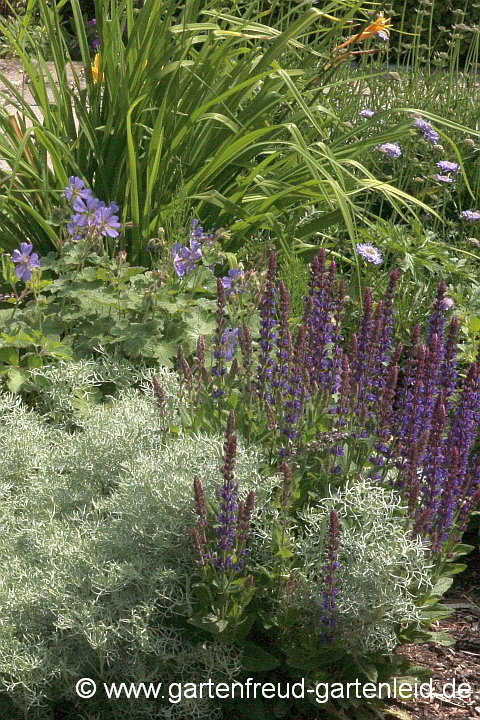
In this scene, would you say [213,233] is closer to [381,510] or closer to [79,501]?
[79,501]

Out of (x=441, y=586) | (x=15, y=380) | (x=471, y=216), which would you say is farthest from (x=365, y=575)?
(x=471, y=216)

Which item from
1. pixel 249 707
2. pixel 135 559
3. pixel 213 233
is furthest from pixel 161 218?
pixel 249 707

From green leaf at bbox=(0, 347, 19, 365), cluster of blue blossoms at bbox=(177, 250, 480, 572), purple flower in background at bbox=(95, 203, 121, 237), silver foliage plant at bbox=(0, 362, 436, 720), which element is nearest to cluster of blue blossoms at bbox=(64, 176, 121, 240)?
purple flower in background at bbox=(95, 203, 121, 237)

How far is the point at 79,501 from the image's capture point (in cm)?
273

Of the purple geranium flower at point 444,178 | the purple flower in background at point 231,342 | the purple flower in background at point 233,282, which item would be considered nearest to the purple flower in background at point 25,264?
the purple flower in background at point 233,282

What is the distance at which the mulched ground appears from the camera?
252 cm

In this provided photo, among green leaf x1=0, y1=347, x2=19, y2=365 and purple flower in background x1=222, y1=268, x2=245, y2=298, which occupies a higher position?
purple flower in background x1=222, y1=268, x2=245, y2=298

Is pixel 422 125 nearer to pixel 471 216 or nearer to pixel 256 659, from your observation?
pixel 471 216

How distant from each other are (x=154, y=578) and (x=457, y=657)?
978 millimetres

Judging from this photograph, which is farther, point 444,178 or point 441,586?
point 444,178

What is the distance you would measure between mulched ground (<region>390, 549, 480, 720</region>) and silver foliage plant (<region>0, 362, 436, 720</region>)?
327 mm

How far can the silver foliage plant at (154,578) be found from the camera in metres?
2.27

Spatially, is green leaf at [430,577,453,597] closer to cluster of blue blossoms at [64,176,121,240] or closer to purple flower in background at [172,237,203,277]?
purple flower in background at [172,237,203,277]

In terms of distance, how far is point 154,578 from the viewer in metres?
2.31
